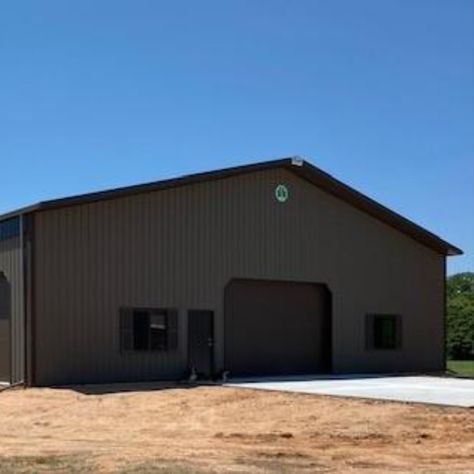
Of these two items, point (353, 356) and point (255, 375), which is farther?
point (353, 356)

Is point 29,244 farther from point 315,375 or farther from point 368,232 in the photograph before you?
point 368,232

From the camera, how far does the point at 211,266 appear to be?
28.7 meters

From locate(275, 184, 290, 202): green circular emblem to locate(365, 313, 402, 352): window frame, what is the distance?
5259 mm

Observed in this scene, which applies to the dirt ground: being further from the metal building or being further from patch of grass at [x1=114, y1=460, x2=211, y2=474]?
the metal building

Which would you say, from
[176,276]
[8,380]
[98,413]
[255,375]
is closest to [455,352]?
[255,375]

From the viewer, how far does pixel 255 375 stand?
3000cm

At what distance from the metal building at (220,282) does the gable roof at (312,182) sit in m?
0.06

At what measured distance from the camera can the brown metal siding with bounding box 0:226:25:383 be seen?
2516 centimetres

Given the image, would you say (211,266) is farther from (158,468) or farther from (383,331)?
(158,468)

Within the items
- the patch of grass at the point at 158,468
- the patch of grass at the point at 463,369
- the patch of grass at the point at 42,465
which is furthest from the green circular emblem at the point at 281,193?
the patch of grass at the point at 158,468

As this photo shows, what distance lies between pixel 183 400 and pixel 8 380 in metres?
6.29

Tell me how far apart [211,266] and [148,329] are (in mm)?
2859

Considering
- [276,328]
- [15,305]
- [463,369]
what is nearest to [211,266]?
[276,328]

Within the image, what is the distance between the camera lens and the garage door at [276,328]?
2973 cm
